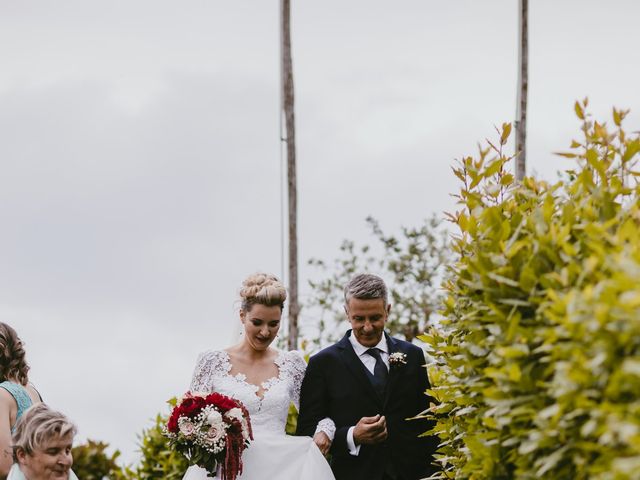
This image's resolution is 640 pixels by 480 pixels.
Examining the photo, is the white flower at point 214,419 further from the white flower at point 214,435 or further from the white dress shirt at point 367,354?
the white dress shirt at point 367,354

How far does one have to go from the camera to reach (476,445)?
3992mm

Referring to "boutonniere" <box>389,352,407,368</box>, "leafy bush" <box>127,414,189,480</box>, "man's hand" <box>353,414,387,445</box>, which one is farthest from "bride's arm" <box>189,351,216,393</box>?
"leafy bush" <box>127,414,189,480</box>

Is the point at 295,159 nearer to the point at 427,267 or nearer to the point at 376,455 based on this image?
the point at 427,267

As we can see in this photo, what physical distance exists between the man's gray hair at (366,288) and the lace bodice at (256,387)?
822mm

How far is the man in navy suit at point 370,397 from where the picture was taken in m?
5.92

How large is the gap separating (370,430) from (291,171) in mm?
7960

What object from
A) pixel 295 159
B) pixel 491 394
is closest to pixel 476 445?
pixel 491 394

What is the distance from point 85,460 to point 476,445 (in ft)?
29.4

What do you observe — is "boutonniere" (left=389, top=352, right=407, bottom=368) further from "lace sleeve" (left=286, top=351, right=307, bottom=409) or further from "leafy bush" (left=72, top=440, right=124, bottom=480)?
"leafy bush" (left=72, top=440, right=124, bottom=480)

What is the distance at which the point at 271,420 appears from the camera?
6.33m

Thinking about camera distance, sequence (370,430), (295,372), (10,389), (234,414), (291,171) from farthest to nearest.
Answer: (291,171) → (295,372) → (370,430) → (234,414) → (10,389)

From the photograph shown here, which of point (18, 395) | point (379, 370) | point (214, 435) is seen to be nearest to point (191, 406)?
point (214, 435)

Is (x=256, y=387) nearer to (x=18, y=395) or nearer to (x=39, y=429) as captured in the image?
(x=18, y=395)

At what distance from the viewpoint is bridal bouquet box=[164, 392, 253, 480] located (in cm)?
566
